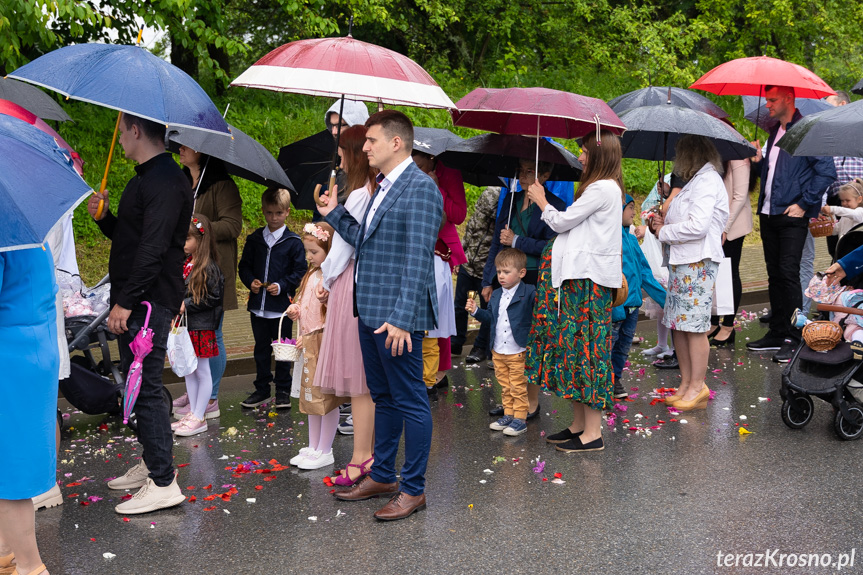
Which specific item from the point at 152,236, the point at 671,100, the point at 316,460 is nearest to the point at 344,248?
the point at 152,236

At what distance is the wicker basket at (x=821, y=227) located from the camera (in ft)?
28.7

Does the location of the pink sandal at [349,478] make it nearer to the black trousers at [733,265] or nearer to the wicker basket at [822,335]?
the wicker basket at [822,335]

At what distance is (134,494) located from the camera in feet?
16.9

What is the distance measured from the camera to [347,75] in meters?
5.11

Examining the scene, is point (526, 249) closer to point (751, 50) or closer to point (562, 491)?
point (562, 491)

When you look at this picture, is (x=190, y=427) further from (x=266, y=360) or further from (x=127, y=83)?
(x=127, y=83)

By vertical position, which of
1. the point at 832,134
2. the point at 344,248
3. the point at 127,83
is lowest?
the point at 344,248

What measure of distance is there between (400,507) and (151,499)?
1347 mm

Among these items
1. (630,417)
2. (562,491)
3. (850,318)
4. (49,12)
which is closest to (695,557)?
(562,491)

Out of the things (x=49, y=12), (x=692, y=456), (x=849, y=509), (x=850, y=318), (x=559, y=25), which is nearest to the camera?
(x=849, y=509)

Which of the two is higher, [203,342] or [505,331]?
[505,331]

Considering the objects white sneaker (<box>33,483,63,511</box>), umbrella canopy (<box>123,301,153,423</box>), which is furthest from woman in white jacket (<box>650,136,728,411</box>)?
white sneaker (<box>33,483,63,511</box>)

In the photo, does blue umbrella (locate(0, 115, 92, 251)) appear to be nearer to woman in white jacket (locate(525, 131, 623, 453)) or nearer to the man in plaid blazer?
the man in plaid blazer

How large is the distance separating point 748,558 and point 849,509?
3.07ft
